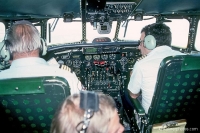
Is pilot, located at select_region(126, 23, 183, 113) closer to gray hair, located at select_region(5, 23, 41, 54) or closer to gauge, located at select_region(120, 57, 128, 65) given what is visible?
gray hair, located at select_region(5, 23, 41, 54)

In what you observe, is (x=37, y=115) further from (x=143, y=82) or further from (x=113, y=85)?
(x=113, y=85)

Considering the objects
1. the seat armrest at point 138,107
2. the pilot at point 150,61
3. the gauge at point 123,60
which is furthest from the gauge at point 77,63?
the seat armrest at point 138,107

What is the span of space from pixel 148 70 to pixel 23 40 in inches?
41.6

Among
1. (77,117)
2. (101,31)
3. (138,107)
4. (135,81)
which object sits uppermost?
(101,31)

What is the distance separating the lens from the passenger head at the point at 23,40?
1598mm

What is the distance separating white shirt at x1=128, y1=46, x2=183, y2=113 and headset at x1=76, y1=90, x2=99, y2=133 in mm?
1176

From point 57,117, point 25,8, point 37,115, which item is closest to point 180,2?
point 25,8

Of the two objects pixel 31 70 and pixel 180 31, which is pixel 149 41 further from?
pixel 180 31

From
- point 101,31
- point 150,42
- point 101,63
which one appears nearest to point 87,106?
point 150,42

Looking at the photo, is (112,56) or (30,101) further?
(112,56)

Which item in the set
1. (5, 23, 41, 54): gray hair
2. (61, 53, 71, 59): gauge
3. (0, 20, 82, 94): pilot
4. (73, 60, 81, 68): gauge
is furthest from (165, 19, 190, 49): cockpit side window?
(5, 23, 41, 54): gray hair

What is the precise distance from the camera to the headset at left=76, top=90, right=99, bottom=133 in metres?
0.70

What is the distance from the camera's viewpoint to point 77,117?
2.34 feet

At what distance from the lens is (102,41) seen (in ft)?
10.8
